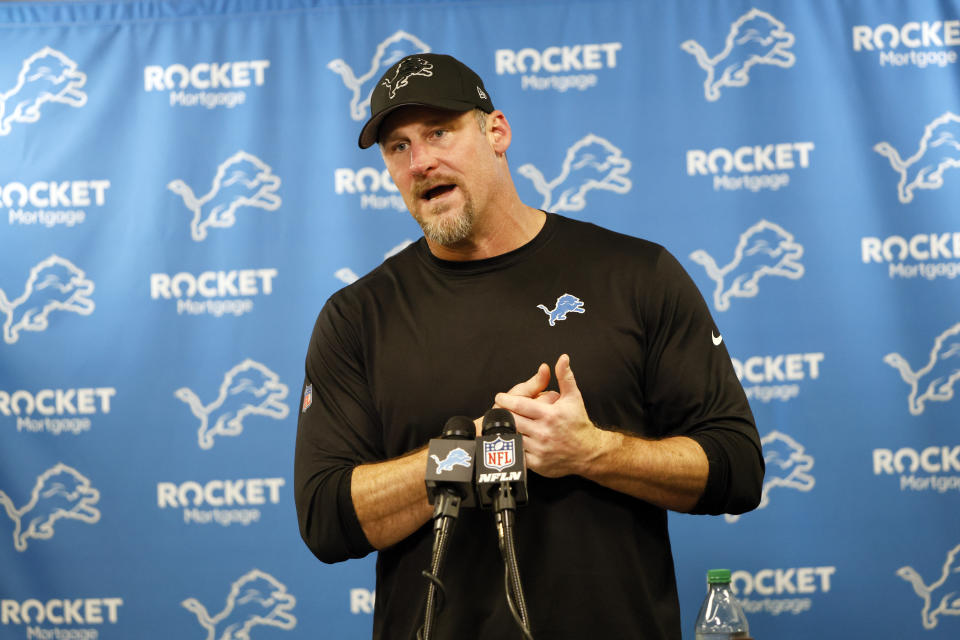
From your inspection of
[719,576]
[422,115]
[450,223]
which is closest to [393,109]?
[422,115]

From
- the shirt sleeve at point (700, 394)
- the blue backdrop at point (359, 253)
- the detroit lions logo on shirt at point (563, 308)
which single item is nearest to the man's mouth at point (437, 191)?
the detroit lions logo on shirt at point (563, 308)

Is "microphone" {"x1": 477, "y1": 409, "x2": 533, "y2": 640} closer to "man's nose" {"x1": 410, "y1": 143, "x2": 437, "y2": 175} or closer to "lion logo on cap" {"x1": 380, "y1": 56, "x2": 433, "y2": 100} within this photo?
"man's nose" {"x1": 410, "y1": 143, "x2": 437, "y2": 175}

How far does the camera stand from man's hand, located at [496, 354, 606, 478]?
1175 millimetres

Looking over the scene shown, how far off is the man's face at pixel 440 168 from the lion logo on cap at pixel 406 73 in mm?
40

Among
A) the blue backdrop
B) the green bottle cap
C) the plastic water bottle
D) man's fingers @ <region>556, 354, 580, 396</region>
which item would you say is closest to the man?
man's fingers @ <region>556, 354, 580, 396</region>

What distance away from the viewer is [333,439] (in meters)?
1.43

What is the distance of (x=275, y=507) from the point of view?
2.82 meters

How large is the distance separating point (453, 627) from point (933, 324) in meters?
2.09

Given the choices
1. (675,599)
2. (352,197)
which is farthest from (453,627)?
(352,197)

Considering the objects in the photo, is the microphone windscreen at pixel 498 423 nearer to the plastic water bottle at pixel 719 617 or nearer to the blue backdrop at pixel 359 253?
the plastic water bottle at pixel 719 617

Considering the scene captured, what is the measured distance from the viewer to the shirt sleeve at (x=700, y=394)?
1.32 meters

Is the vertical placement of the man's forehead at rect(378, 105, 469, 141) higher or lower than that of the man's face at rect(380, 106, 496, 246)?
higher

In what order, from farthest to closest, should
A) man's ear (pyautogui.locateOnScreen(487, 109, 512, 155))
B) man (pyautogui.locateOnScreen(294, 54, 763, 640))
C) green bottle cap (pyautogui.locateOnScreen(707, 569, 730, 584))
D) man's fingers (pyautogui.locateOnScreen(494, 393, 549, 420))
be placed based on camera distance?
green bottle cap (pyautogui.locateOnScreen(707, 569, 730, 584)) → man's ear (pyautogui.locateOnScreen(487, 109, 512, 155)) → man (pyautogui.locateOnScreen(294, 54, 763, 640)) → man's fingers (pyautogui.locateOnScreen(494, 393, 549, 420))

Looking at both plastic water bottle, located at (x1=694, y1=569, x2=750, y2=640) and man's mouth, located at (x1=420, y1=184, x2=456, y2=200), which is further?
plastic water bottle, located at (x1=694, y1=569, x2=750, y2=640)
